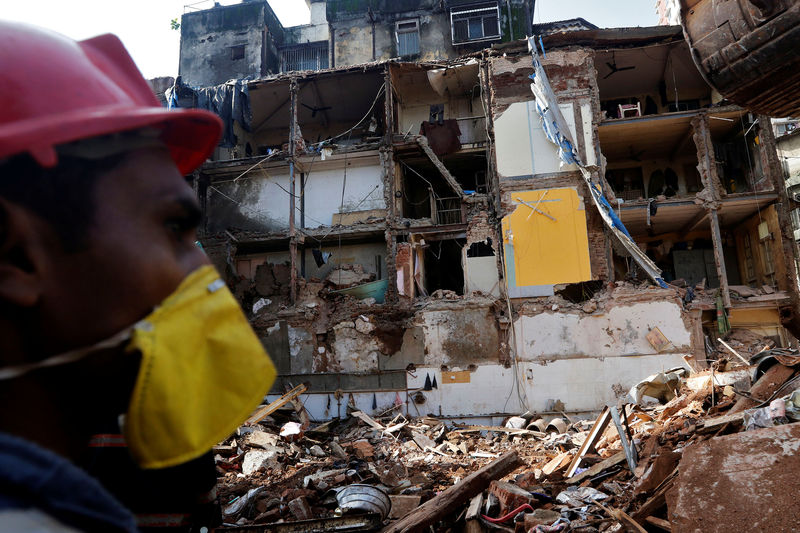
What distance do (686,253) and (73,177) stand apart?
25.4m

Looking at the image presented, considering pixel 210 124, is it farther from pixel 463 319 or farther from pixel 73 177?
pixel 463 319

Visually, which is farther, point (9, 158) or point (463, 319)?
point (463, 319)

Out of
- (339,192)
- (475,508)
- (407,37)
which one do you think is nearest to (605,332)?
(339,192)

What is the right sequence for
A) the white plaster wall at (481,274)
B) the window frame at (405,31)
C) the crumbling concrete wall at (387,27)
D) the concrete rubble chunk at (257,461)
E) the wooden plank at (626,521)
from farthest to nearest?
1. the window frame at (405,31)
2. the crumbling concrete wall at (387,27)
3. the white plaster wall at (481,274)
4. the concrete rubble chunk at (257,461)
5. the wooden plank at (626,521)

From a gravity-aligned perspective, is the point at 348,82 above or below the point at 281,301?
above

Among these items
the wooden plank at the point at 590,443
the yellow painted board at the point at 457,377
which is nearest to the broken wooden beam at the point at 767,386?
the wooden plank at the point at 590,443

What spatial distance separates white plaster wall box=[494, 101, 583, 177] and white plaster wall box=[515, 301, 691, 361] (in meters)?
5.91

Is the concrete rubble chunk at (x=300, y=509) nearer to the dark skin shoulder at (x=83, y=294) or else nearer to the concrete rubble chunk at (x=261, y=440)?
the dark skin shoulder at (x=83, y=294)

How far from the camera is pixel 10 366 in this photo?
0.89 meters

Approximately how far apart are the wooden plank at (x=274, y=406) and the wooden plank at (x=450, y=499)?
8.67m

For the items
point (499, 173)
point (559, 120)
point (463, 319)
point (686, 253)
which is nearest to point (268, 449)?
point (463, 319)

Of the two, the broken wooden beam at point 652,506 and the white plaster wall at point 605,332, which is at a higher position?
the white plaster wall at point 605,332

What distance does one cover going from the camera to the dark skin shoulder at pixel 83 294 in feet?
2.94

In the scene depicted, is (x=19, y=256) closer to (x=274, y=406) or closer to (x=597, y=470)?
(x=597, y=470)
